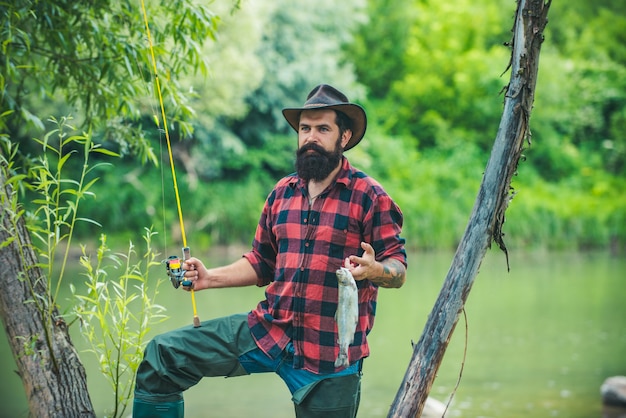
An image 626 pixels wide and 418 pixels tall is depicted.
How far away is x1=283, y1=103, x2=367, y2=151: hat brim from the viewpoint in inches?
135

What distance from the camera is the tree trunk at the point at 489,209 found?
12.0 feet

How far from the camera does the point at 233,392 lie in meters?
7.66

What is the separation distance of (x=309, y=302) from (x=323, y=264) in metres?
0.16

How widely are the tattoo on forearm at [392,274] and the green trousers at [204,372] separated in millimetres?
415

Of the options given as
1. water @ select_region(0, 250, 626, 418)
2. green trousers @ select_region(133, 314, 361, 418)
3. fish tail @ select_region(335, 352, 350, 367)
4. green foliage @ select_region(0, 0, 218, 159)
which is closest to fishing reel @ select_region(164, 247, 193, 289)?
green trousers @ select_region(133, 314, 361, 418)

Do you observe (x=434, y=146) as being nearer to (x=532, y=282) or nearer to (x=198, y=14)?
(x=532, y=282)

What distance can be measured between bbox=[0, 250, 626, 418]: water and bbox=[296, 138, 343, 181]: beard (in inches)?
36.4

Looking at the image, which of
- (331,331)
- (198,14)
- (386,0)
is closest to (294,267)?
(331,331)

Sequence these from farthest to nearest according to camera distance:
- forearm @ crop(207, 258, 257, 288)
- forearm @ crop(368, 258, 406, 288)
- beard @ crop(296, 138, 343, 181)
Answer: forearm @ crop(207, 258, 257, 288) → beard @ crop(296, 138, 343, 181) → forearm @ crop(368, 258, 406, 288)

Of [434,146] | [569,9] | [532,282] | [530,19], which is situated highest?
[569,9]

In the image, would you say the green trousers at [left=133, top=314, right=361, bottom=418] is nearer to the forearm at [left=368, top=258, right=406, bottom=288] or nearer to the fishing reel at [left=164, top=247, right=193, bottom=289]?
the fishing reel at [left=164, top=247, right=193, bottom=289]

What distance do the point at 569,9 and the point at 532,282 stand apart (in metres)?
16.1

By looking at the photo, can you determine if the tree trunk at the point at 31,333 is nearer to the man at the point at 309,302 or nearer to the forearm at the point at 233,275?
the man at the point at 309,302

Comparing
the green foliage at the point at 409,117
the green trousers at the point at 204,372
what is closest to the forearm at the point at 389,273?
the green trousers at the point at 204,372
